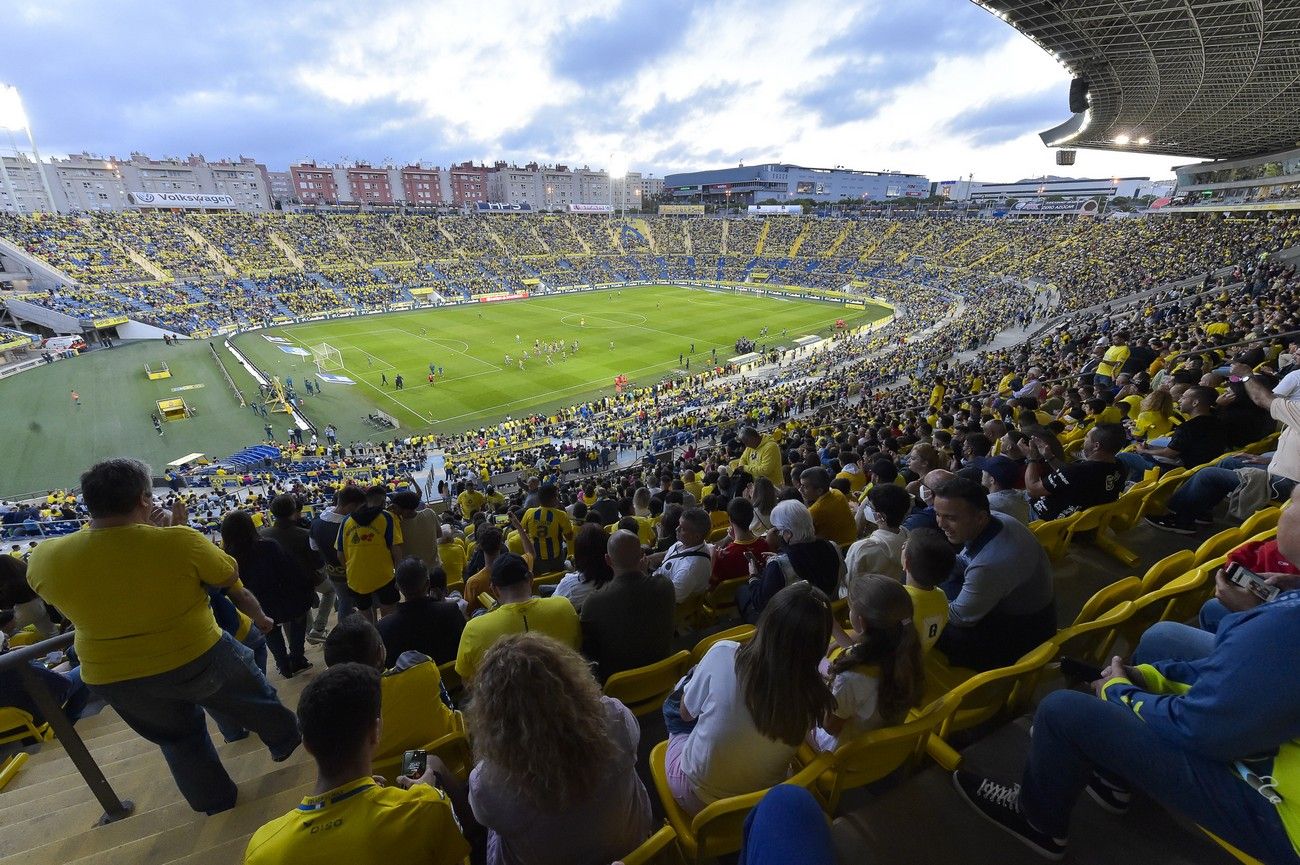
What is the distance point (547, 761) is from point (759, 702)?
0.89 meters

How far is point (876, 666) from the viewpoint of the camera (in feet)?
8.46

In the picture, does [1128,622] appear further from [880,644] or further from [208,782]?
[208,782]

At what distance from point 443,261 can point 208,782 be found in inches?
2933

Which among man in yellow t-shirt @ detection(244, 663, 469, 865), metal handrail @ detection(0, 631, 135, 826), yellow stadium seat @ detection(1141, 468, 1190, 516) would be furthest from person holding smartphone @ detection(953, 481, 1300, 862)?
metal handrail @ detection(0, 631, 135, 826)

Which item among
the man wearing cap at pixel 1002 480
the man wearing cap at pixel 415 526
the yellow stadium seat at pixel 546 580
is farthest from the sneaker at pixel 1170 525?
the man wearing cap at pixel 415 526

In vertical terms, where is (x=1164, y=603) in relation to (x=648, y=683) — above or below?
above

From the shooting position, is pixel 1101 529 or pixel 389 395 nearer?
pixel 1101 529

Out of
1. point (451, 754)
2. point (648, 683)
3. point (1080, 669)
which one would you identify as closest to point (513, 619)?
point (451, 754)

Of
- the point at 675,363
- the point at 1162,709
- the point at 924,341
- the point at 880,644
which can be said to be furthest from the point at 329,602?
the point at 924,341

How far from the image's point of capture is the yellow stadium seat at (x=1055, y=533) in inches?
189

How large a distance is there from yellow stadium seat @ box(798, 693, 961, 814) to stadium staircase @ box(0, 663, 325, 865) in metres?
3.03

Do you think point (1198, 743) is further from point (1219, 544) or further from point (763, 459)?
point (763, 459)

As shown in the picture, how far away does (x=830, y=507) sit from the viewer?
19.0 ft

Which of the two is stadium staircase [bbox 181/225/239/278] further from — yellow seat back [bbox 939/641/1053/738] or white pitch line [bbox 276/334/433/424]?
yellow seat back [bbox 939/641/1053/738]
